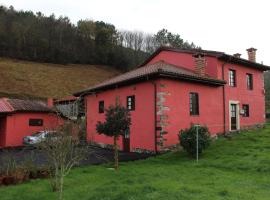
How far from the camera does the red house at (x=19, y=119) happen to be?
25419mm

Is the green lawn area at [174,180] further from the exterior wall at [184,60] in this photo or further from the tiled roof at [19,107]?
the tiled roof at [19,107]

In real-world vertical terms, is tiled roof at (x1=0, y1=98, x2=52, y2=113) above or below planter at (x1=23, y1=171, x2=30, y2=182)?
above

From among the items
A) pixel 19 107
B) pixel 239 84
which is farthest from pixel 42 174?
pixel 239 84

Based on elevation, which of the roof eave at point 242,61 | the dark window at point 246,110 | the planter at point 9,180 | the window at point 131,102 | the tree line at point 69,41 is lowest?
the planter at point 9,180

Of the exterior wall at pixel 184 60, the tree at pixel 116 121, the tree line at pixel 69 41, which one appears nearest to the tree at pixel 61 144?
the tree at pixel 116 121

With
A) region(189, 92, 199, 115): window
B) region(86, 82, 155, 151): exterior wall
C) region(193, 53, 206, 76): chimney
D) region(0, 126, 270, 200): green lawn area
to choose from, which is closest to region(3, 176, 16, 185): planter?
region(0, 126, 270, 200): green lawn area

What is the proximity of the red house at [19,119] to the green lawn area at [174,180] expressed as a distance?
45.8ft

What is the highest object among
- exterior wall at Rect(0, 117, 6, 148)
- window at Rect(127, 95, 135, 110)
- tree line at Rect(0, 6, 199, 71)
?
tree line at Rect(0, 6, 199, 71)

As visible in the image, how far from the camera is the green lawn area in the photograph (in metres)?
8.29

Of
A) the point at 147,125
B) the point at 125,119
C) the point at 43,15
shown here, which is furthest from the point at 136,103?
the point at 43,15

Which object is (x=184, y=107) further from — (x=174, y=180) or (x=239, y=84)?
(x=174, y=180)

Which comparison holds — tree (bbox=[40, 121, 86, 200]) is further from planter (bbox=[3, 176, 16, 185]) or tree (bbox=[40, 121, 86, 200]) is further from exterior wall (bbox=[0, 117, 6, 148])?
exterior wall (bbox=[0, 117, 6, 148])

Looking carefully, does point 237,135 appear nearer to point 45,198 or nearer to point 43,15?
point 45,198

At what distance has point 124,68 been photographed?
217 feet
